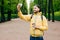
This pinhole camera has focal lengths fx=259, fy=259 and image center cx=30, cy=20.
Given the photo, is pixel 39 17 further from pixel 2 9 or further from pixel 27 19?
pixel 2 9

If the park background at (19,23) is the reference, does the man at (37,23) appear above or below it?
above

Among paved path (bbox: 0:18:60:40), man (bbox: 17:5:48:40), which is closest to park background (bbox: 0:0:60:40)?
paved path (bbox: 0:18:60:40)

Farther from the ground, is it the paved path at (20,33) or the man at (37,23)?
the man at (37,23)

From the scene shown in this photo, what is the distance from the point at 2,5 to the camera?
46.1 m

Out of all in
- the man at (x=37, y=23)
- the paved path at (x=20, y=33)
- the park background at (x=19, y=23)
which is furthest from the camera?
the park background at (x=19, y=23)

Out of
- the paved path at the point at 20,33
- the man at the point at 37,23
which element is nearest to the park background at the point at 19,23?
the paved path at the point at 20,33

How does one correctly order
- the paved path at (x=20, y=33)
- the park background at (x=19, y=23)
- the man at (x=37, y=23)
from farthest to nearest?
the park background at (x=19, y=23), the paved path at (x=20, y=33), the man at (x=37, y=23)

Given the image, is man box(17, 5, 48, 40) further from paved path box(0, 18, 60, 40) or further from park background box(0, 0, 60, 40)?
paved path box(0, 18, 60, 40)

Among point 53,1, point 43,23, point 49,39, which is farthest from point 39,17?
point 53,1

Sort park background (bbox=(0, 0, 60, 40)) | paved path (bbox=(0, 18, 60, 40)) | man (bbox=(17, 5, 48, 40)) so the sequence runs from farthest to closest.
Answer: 1. park background (bbox=(0, 0, 60, 40))
2. paved path (bbox=(0, 18, 60, 40))
3. man (bbox=(17, 5, 48, 40))

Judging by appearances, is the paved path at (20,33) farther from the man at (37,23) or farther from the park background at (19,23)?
the man at (37,23)

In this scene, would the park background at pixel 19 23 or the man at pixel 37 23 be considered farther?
the park background at pixel 19 23

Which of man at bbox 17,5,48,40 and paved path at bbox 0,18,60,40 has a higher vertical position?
man at bbox 17,5,48,40

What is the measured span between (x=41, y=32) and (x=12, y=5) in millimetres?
47813
